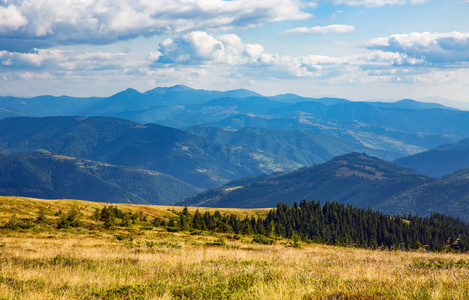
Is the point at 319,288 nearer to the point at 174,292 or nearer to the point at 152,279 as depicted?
the point at 174,292

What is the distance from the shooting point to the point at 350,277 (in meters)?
13.7

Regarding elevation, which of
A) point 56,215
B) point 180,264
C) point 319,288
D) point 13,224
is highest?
point 319,288

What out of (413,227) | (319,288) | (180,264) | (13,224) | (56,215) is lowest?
→ (413,227)

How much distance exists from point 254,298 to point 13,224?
43918 millimetres

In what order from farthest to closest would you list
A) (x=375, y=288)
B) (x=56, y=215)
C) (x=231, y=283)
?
(x=56, y=215) < (x=231, y=283) < (x=375, y=288)

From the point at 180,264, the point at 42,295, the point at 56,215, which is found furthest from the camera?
the point at 56,215

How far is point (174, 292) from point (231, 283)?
2424mm

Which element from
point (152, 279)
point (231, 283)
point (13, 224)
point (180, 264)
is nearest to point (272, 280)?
point (231, 283)

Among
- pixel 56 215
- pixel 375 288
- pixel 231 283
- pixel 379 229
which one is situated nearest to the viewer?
pixel 375 288

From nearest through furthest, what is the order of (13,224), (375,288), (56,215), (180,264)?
1. (375,288)
2. (180,264)
3. (13,224)
4. (56,215)

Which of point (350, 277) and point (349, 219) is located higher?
point (350, 277)

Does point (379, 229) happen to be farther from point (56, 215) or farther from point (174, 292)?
point (174, 292)

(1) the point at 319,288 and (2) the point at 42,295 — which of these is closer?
(2) the point at 42,295

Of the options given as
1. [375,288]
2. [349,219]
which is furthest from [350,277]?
[349,219]
